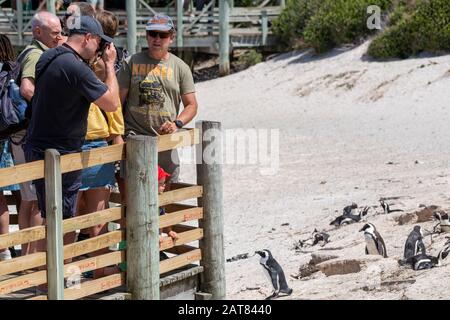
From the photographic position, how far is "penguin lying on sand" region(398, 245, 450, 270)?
8.95 meters

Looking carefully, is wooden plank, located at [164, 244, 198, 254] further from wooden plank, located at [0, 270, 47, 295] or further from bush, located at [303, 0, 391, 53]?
bush, located at [303, 0, 391, 53]

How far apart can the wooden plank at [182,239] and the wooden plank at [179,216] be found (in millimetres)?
99

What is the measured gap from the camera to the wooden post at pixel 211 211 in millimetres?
8367

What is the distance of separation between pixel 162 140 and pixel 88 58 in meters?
0.83

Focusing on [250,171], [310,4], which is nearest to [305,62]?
[310,4]

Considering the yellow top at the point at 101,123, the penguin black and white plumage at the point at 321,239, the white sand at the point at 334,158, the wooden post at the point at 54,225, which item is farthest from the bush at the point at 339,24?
the wooden post at the point at 54,225

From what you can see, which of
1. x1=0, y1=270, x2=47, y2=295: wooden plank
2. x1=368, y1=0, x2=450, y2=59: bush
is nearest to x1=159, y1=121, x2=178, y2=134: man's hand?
x1=0, y1=270, x2=47, y2=295: wooden plank

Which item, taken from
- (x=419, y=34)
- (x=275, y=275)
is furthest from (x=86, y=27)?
(x=419, y=34)

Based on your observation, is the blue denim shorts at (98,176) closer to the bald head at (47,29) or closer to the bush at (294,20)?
the bald head at (47,29)

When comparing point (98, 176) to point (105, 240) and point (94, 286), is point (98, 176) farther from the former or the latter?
point (94, 286)

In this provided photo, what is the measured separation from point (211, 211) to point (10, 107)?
1623 mm

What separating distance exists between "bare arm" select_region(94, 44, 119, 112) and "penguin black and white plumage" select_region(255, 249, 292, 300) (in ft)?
7.75

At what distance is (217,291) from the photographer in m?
8.48
